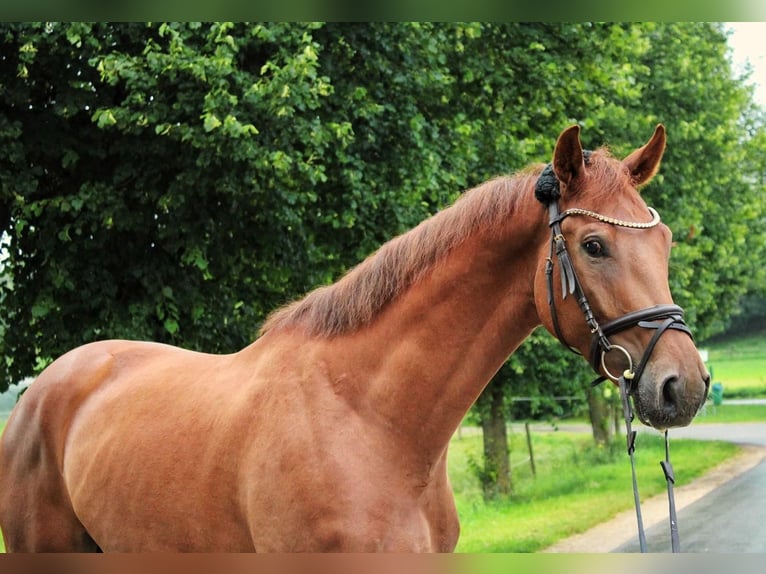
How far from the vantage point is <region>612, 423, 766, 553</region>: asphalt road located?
31.6 feet

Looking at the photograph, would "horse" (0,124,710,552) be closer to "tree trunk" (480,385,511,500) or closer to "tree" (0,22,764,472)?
"tree" (0,22,764,472)

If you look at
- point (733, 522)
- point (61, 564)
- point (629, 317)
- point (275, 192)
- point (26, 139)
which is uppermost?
point (26, 139)

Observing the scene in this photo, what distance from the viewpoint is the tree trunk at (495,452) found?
46.3 ft

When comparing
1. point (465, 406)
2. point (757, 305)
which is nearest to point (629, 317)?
point (465, 406)

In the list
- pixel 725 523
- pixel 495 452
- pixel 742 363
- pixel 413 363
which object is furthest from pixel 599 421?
pixel 413 363

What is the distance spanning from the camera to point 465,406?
3002 mm

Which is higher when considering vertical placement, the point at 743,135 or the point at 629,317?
the point at 743,135

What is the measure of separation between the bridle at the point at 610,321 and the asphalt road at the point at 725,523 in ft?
22.5

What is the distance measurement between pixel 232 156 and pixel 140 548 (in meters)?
4.58

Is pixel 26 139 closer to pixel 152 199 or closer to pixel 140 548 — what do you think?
pixel 152 199

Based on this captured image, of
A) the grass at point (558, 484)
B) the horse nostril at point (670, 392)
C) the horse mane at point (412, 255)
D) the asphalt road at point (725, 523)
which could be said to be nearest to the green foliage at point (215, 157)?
the grass at point (558, 484)

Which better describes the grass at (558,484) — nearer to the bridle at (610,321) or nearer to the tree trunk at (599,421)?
the tree trunk at (599,421)

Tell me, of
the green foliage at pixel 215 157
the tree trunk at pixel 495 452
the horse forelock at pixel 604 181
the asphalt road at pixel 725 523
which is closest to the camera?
the horse forelock at pixel 604 181

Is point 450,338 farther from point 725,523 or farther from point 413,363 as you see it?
point 725,523
